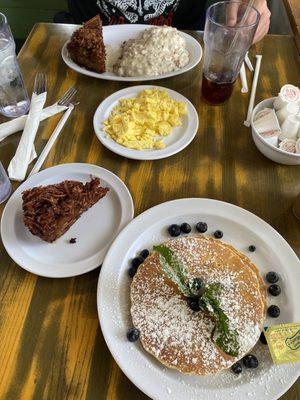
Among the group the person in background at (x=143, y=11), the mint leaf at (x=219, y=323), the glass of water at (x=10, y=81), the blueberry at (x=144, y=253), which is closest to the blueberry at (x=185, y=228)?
the blueberry at (x=144, y=253)

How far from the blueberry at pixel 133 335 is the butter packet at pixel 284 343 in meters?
0.32

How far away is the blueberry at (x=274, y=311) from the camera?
0.94 m

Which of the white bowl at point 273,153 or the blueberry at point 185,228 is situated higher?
the white bowl at point 273,153

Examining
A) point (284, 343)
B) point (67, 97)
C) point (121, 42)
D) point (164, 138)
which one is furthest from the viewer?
point (121, 42)

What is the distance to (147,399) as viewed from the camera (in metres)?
0.83

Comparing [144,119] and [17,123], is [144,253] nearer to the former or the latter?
[144,119]

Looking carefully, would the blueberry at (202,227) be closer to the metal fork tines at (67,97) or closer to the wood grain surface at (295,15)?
the metal fork tines at (67,97)

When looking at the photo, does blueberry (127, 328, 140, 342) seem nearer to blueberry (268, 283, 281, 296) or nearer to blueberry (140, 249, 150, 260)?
blueberry (140, 249, 150, 260)

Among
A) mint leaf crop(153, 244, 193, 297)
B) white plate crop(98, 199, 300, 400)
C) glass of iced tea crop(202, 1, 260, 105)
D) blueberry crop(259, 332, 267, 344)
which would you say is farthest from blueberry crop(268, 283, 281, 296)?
glass of iced tea crop(202, 1, 260, 105)

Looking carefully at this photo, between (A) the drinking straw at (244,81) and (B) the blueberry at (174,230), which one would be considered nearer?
(B) the blueberry at (174,230)

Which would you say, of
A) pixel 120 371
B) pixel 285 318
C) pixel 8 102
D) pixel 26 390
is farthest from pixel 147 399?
pixel 8 102

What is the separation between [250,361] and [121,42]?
1605 millimetres

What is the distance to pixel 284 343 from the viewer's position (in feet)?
2.65

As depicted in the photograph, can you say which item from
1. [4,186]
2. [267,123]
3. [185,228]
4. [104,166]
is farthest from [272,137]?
[4,186]
